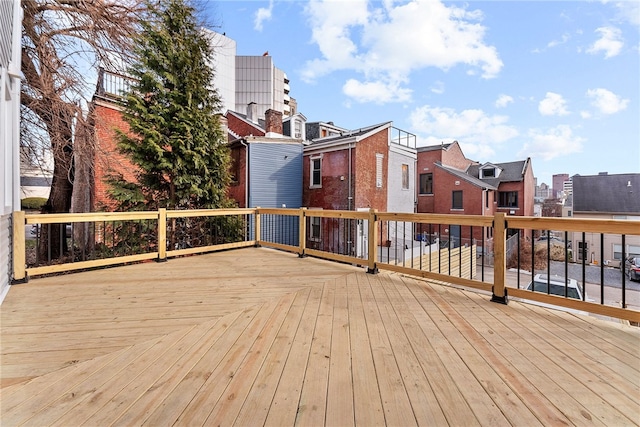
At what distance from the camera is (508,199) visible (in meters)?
23.0

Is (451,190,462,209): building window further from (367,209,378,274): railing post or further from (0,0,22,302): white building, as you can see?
(0,0,22,302): white building

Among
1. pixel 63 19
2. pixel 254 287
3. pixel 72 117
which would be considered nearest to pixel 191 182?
pixel 72 117

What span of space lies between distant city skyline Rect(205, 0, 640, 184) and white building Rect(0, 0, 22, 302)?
5.15 metres

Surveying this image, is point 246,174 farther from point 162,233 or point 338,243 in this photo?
point 162,233

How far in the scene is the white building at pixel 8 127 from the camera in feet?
10.1

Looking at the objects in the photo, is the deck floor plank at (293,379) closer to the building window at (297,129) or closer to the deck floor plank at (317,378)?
the deck floor plank at (317,378)

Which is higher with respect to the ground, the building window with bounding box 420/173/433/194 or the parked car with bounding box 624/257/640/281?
the building window with bounding box 420/173/433/194

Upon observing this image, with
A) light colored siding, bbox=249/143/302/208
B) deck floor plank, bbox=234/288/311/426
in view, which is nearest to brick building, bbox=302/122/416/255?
light colored siding, bbox=249/143/302/208

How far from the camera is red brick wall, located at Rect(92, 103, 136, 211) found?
269 inches

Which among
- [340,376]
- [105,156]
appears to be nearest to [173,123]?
[105,156]

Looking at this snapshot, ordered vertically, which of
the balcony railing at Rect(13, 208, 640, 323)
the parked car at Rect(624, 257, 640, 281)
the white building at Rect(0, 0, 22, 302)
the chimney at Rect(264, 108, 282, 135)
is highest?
the chimney at Rect(264, 108, 282, 135)

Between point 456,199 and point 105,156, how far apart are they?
21.3m

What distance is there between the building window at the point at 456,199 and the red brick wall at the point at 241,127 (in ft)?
49.8

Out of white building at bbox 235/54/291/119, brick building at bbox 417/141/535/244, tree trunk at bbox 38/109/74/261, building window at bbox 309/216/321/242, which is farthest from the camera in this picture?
A: white building at bbox 235/54/291/119
